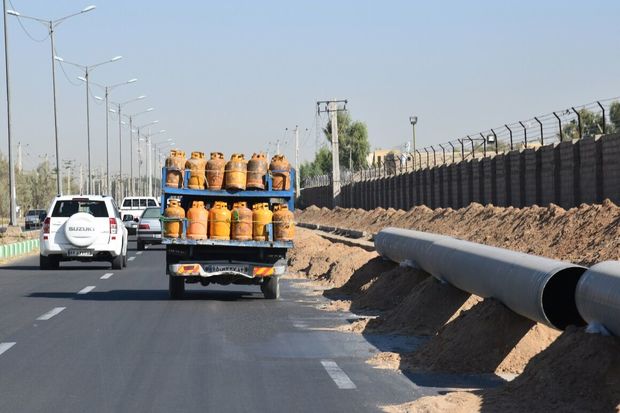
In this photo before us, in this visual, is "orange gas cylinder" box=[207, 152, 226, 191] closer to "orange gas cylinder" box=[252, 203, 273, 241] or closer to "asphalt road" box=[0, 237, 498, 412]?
"orange gas cylinder" box=[252, 203, 273, 241]

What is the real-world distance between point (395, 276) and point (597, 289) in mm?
10627

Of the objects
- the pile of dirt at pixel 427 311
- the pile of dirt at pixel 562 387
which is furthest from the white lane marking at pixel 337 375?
Result: the pile of dirt at pixel 427 311

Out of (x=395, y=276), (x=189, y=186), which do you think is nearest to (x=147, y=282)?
(x=189, y=186)

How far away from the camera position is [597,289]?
33.8ft

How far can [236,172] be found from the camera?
21422mm

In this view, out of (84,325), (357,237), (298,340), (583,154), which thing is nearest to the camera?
(298,340)

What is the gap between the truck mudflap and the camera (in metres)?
20.8

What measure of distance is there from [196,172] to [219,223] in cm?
111

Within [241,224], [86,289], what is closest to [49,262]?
[86,289]

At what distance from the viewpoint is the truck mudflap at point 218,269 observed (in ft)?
68.4

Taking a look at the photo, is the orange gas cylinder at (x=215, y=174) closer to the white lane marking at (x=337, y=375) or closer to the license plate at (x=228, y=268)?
the license plate at (x=228, y=268)

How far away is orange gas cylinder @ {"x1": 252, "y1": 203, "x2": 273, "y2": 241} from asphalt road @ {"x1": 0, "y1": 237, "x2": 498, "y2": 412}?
1.20 meters

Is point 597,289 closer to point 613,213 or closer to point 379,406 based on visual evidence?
point 379,406

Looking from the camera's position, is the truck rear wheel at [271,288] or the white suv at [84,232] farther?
the white suv at [84,232]
